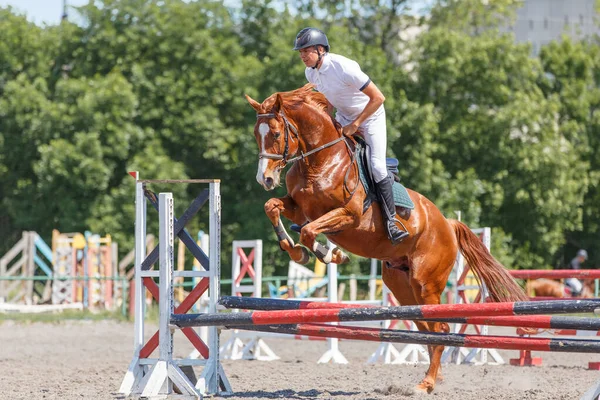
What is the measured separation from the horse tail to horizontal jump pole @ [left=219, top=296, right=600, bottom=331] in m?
1.07

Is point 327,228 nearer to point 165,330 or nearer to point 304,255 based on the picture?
point 304,255

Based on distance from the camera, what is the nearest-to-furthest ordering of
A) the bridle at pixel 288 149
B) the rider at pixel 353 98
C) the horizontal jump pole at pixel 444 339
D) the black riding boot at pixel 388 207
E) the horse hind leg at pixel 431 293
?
the horizontal jump pole at pixel 444 339 → the bridle at pixel 288 149 → the rider at pixel 353 98 → the black riding boot at pixel 388 207 → the horse hind leg at pixel 431 293

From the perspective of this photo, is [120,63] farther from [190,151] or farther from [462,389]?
[462,389]

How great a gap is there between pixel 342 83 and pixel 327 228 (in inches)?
41.0

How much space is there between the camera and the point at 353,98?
660 cm

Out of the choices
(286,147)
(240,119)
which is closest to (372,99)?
Result: (286,147)

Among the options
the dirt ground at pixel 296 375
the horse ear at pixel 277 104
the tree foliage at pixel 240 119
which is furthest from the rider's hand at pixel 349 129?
the tree foliage at pixel 240 119

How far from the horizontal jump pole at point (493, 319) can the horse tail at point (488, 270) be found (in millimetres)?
1067

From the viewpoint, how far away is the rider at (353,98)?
6348mm

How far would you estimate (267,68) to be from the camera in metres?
22.5

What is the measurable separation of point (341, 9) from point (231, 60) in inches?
160

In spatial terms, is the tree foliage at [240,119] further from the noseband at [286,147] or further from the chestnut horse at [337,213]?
the noseband at [286,147]

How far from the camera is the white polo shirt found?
6.37m

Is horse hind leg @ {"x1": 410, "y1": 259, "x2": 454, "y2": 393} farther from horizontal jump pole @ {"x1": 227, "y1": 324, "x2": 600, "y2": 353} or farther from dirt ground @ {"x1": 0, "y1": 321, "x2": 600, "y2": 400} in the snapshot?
horizontal jump pole @ {"x1": 227, "y1": 324, "x2": 600, "y2": 353}
